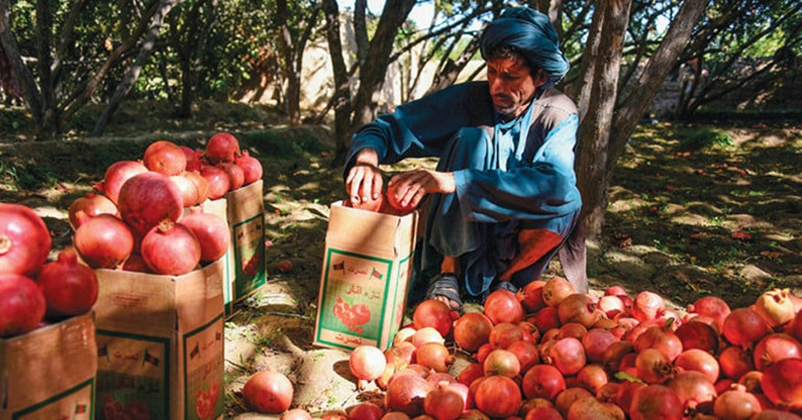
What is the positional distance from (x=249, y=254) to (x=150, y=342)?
1306 mm

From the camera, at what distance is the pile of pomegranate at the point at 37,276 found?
1390mm

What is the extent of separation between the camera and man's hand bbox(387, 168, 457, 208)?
A: 97.4 inches

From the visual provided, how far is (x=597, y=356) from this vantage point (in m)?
2.22

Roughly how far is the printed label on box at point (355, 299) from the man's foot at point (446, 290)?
440mm

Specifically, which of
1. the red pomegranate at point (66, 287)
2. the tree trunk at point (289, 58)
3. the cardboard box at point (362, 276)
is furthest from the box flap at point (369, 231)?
the tree trunk at point (289, 58)

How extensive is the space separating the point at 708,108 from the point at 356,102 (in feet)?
33.8

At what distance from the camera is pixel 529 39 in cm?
274

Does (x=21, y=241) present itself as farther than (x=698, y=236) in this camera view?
No

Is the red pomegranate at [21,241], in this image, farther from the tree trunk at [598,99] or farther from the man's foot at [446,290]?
the tree trunk at [598,99]

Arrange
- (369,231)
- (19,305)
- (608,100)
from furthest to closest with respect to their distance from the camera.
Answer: (608,100), (369,231), (19,305)

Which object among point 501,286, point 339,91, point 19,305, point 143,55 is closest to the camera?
point 19,305

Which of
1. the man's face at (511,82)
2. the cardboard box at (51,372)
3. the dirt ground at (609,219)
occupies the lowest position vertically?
the dirt ground at (609,219)

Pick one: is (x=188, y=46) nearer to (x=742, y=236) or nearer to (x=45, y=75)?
(x=45, y=75)

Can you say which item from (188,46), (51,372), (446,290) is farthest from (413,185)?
(188,46)
